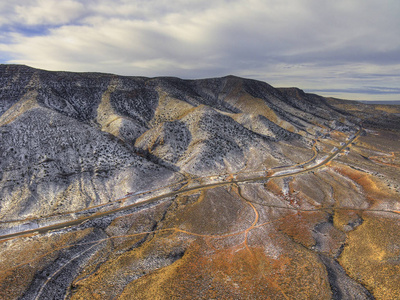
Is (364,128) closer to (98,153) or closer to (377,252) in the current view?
(377,252)

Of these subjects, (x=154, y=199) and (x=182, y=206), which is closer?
(x=182, y=206)

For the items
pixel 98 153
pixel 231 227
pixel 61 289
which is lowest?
pixel 61 289

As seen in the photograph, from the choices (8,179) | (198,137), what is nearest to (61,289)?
(8,179)

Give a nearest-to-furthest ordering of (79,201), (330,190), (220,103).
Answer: (79,201) < (330,190) < (220,103)

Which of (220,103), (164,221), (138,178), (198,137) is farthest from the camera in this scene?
(220,103)

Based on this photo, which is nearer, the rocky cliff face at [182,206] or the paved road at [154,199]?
the rocky cliff face at [182,206]

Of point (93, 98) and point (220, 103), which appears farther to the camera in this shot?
point (220, 103)

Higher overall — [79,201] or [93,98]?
[93,98]

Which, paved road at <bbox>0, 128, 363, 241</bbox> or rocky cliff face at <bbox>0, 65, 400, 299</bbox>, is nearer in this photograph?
rocky cliff face at <bbox>0, 65, 400, 299</bbox>
